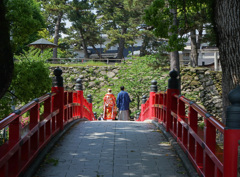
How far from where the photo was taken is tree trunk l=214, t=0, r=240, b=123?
20.9 ft

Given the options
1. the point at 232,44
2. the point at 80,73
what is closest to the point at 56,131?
the point at 232,44

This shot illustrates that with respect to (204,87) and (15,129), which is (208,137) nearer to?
(15,129)

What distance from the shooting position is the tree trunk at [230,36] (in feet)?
20.9

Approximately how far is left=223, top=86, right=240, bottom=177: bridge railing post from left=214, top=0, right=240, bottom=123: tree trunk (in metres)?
3.40

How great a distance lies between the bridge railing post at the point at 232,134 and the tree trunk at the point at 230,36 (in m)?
3.40

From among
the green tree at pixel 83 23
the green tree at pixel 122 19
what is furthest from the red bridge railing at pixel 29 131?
the green tree at pixel 83 23

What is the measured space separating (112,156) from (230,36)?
309 cm

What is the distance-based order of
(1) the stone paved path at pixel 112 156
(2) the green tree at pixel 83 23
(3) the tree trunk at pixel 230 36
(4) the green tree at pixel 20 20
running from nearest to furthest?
1. (1) the stone paved path at pixel 112 156
2. (3) the tree trunk at pixel 230 36
3. (4) the green tree at pixel 20 20
4. (2) the green tree at pixel 83 23

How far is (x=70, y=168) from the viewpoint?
5.54 m

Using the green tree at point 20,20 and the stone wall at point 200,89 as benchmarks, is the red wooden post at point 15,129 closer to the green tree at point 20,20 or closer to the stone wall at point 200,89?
the green tree at point 20,20

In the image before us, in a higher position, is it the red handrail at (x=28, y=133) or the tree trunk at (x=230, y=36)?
the tree trunk at (x=230, y=36)

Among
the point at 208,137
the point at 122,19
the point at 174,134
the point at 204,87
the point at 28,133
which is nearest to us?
the point at 208,137

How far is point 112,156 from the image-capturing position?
247 inches

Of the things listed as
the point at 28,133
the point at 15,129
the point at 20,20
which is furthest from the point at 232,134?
the point at 20,20
